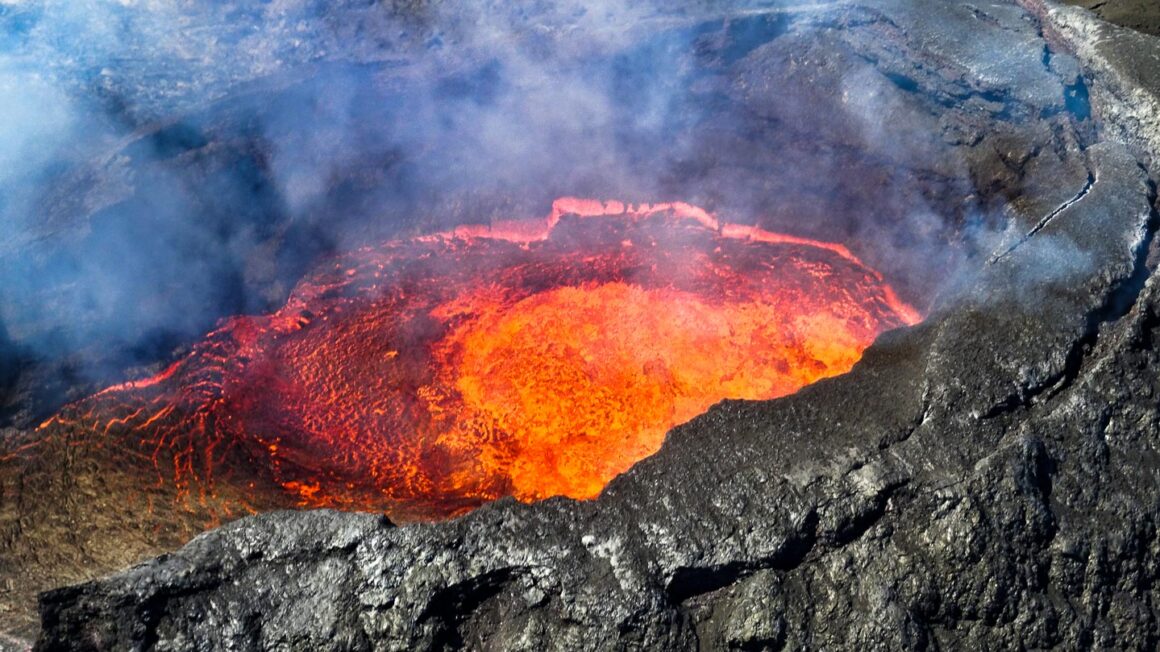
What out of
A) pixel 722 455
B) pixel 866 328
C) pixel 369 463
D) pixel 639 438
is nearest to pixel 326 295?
pixel 369 463

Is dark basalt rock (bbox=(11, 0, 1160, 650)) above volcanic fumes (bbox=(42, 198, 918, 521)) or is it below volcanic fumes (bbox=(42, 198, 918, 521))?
above

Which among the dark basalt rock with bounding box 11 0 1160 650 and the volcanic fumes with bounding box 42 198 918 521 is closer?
the dark basalt rock with bounding box 11 0 1160 650

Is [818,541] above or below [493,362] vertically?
above

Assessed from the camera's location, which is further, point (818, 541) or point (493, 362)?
point (493, 362)

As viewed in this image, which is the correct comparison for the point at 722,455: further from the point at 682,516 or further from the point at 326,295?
the point at 326,295
